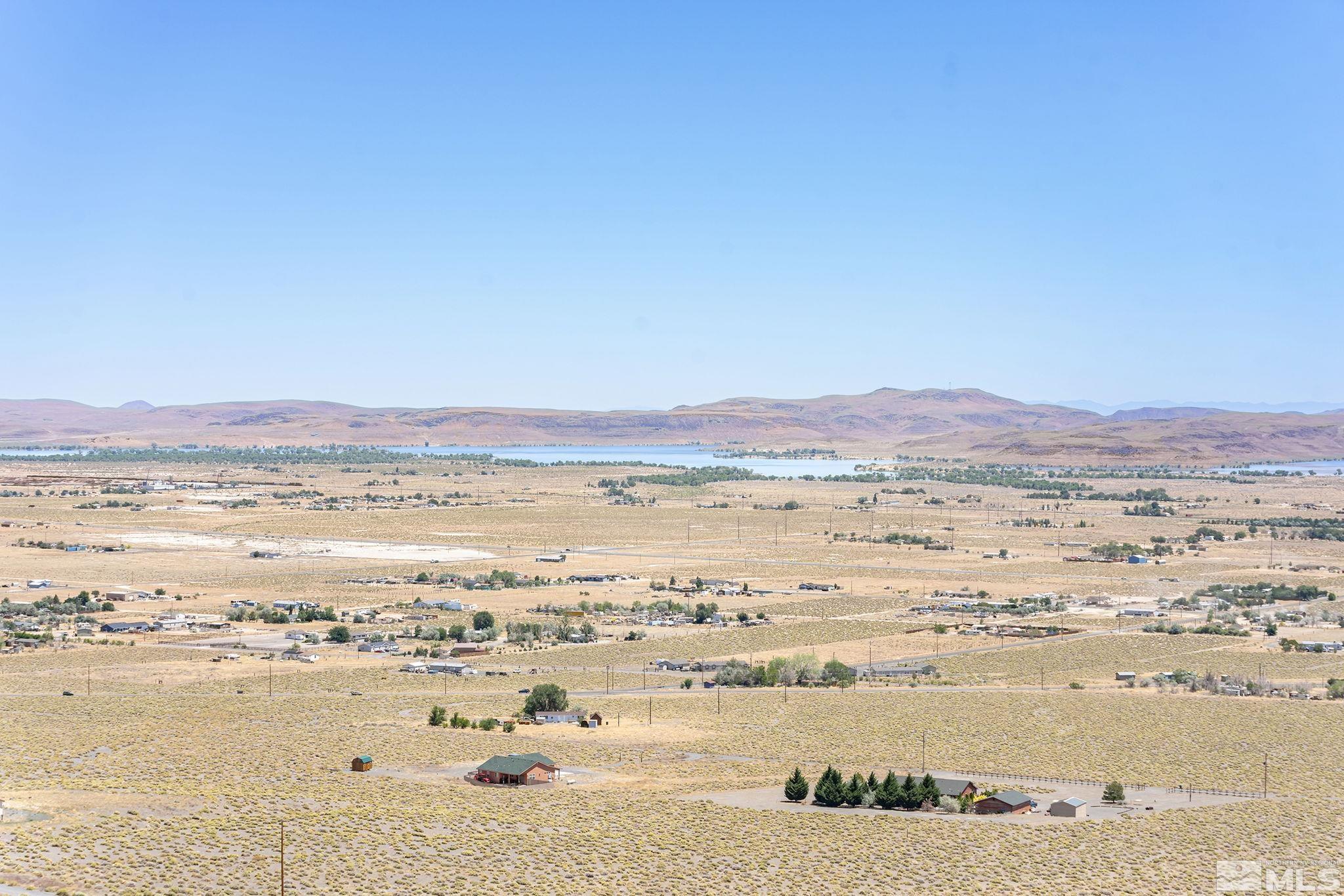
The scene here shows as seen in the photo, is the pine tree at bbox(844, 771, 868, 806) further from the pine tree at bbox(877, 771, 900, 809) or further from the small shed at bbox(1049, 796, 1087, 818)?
the small shed at bbox(1049, 796, 1087, 818)

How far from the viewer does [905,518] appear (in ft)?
434

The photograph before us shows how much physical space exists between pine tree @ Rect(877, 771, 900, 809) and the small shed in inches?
135

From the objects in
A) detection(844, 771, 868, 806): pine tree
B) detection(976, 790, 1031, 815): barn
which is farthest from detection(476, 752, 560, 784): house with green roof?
detection(976, 790, 1031, 815): barn

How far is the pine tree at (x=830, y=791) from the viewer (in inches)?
1235

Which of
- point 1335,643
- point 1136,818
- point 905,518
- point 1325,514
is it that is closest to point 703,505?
point 905,518

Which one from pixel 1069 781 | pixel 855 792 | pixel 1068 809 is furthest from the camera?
Result: pixel 1069 781

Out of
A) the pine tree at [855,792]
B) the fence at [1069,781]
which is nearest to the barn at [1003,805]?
the pine tree at [855,792]

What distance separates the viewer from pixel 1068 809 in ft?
101

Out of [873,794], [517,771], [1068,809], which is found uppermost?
[517,771]

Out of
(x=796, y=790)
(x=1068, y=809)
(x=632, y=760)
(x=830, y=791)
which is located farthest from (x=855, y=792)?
(x=632, y=760)

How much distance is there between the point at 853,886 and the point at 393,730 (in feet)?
57.0

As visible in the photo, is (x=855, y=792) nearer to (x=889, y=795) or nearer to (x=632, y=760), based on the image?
(x=889, y=795)

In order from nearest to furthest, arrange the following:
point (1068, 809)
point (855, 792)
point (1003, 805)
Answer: point (1068, 809)
point (1003, 805)
point (855, 792)

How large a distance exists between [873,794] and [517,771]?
8.40m
